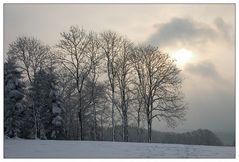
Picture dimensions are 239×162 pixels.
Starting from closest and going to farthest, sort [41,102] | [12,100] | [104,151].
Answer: [104,151], [12,100], [41,102]

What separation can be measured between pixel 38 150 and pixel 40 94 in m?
21.6

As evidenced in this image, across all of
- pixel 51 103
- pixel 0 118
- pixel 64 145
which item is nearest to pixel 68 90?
pixel 51 103

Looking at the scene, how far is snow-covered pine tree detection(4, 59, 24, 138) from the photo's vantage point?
42562 millimetres

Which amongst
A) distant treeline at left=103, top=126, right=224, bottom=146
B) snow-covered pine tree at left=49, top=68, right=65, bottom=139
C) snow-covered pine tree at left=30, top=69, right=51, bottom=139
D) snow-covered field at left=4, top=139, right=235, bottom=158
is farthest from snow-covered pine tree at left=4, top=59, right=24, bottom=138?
distant treeline at left=103, top=126, right=224, bottom=146

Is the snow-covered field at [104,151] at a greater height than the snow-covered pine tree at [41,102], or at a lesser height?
lesser

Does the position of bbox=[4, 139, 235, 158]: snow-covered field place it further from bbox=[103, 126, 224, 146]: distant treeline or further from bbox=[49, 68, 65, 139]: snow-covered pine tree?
bbox=[103, 126, 224, 146]: distant treeline

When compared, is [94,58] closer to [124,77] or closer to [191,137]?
[124,77]

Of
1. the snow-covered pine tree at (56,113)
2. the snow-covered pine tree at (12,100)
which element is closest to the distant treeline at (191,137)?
the snow-covered pine tree at (56,113)

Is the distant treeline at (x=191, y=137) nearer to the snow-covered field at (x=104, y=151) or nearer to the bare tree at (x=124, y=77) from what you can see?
the bare tree at (x=124, y=77)

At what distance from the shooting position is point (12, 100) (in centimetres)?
4303

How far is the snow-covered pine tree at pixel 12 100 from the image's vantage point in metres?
42.6

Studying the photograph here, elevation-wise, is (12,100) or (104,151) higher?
(12,100)

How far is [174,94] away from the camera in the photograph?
46594mm

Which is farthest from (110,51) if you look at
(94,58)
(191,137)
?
(191,137)
